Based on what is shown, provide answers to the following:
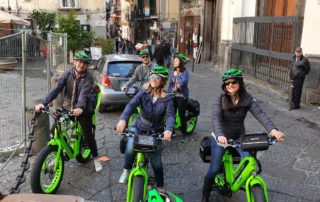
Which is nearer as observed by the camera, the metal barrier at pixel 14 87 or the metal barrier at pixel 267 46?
the metal barrier at pixel 14 87

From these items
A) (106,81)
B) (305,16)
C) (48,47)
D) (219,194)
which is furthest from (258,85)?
(219,194)

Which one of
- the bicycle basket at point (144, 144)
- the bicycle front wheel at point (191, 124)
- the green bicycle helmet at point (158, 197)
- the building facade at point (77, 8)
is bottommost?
the bicycle front wheel at point (191, 124)

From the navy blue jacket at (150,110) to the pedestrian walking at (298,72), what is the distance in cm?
608

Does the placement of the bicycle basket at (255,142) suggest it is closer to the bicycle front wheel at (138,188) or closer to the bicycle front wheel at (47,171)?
the bicycle front wheel at (138,188)

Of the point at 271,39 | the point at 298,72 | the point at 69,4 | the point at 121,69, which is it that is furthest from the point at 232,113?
the point at 69,4

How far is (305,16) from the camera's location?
10.1 metres

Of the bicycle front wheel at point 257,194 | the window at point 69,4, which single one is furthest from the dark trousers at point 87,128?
the window at point 69,4

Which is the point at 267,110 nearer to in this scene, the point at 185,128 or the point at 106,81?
the point at 185,128

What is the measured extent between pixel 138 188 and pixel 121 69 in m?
5.60

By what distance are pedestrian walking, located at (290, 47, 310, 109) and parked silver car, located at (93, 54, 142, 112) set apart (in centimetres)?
409

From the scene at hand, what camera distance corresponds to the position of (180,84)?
6.18 metres

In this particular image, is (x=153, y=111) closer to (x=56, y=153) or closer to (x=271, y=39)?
(x=56, y=153)

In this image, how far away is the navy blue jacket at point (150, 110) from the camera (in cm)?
392

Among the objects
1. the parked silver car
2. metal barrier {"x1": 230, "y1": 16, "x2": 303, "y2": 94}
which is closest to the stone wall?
metal barrier {"x1": 230, "y1": 16, "x2": 303, "y2": 94}
